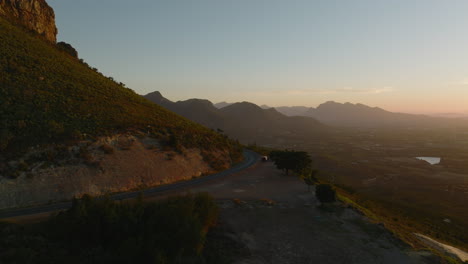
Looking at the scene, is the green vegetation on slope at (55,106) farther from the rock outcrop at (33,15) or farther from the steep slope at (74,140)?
the rock outcrop at (33,15)

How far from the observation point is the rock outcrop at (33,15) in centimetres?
6253

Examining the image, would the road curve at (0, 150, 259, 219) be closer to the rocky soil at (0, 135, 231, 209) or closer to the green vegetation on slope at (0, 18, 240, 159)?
the rocky soil at (0, 135, 231, 209)

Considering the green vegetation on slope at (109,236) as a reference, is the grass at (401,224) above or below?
below

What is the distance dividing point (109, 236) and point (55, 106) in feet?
95.2

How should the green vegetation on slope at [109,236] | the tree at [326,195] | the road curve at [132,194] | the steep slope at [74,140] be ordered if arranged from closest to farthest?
the green vegetation on slope at [109,236] → the road curve at [132,194] → the tree at [326,195] → the steep slope at [74,140]

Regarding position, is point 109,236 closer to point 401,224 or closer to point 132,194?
point 132,194

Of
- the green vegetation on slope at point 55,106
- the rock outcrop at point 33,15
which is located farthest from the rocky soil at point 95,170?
the rock outcrop at point 33,15

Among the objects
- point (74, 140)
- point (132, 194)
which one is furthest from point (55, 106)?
point (132, 194)

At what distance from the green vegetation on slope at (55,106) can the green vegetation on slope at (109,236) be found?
54.2 feet

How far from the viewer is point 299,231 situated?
20.8 m

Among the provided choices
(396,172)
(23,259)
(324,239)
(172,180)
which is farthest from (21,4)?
(396,172)

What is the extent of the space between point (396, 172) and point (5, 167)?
280ft

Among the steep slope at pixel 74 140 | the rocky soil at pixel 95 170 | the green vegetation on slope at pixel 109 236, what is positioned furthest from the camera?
the steep slope at pixel 74 140

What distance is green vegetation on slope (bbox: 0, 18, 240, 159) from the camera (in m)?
31.0
